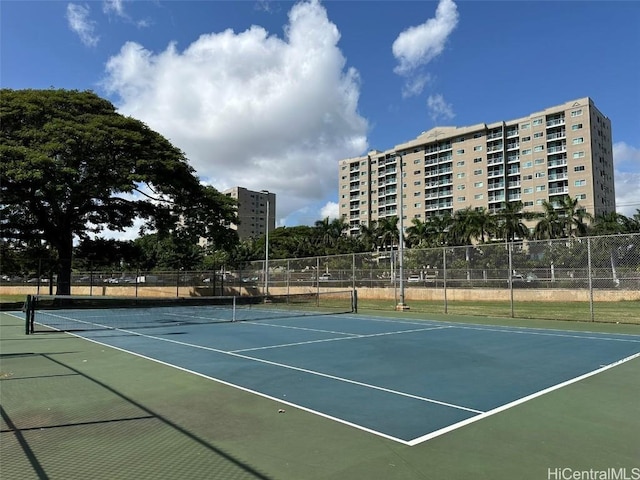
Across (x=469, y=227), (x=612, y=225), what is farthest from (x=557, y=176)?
(x=469, y=227)

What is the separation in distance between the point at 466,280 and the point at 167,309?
17.7 metres

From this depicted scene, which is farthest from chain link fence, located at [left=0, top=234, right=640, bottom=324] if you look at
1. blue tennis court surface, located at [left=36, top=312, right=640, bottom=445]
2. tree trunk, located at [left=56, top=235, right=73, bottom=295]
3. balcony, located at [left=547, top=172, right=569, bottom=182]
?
balcony, located at [left=547, top=172, right=569, bottom=182]

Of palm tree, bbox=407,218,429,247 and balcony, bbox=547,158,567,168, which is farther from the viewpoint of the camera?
balcony, bbox=547,158,567,168

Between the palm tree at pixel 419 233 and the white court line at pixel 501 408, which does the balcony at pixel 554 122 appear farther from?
the white court line at pixel 501 408

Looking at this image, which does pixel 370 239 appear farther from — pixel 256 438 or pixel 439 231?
pixel 256 438

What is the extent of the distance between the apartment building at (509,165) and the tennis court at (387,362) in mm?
73354

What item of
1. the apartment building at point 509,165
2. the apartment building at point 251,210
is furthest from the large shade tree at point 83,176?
the apartment building at point 251,210

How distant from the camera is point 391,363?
9.73 metres

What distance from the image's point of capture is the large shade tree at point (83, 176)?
1088 inches

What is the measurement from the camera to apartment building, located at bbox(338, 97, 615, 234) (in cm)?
8850

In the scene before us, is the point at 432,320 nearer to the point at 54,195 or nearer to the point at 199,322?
the point at 199,322

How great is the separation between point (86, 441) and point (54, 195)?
2699 centimetres

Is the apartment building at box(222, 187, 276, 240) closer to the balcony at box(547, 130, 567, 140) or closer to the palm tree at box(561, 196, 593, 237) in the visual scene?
the balcony at box(547, 130, 567, 140)

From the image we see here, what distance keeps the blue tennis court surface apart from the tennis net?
3.25m
